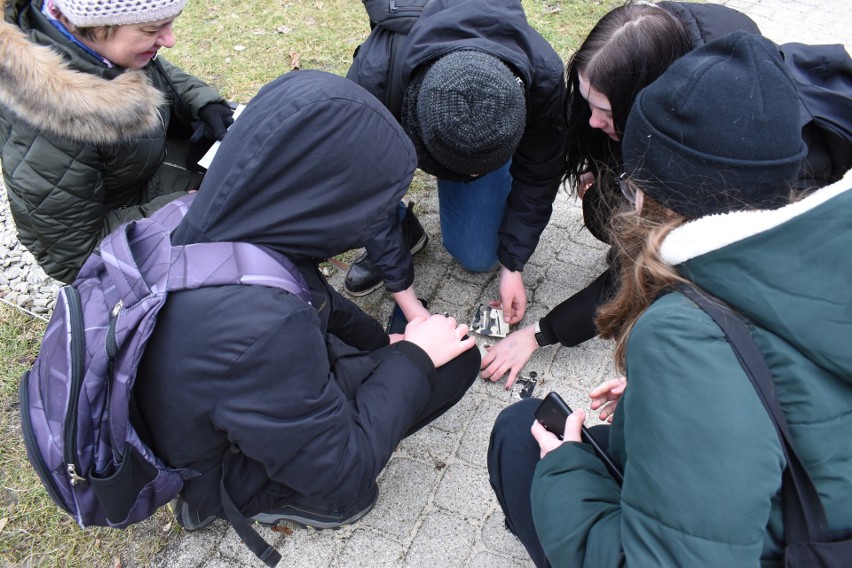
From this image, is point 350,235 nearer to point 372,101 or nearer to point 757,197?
point 372,101

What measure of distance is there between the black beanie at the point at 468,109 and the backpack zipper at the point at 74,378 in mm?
1063

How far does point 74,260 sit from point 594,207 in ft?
6.38

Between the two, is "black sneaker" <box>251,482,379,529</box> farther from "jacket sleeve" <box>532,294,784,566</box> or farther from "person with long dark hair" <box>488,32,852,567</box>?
"jacket sleeve" <box>532,294,784,566</box>

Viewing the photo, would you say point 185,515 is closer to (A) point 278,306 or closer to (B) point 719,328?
(A) point 278,306

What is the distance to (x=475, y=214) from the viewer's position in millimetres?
2727

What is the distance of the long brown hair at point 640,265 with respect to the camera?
124 centimetres

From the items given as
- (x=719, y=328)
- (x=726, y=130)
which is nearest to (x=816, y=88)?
(x=726, y=130)

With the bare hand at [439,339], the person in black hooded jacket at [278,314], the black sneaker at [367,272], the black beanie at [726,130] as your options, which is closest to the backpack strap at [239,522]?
the person in black hooded jacket at [278,314]

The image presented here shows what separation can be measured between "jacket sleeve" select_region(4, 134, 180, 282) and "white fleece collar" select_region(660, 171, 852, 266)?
1902 mm

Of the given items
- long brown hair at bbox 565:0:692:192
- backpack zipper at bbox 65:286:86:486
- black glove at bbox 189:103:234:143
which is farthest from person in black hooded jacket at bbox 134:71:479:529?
black glove at bbox 189:103:234:143

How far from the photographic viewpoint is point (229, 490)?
1.72m

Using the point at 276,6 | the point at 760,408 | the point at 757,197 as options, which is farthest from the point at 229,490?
the point at 276,6

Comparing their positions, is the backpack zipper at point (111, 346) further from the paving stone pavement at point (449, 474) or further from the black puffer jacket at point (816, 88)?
the black puffer jacket at point (816, 88)

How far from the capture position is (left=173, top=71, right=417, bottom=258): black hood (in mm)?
1365
